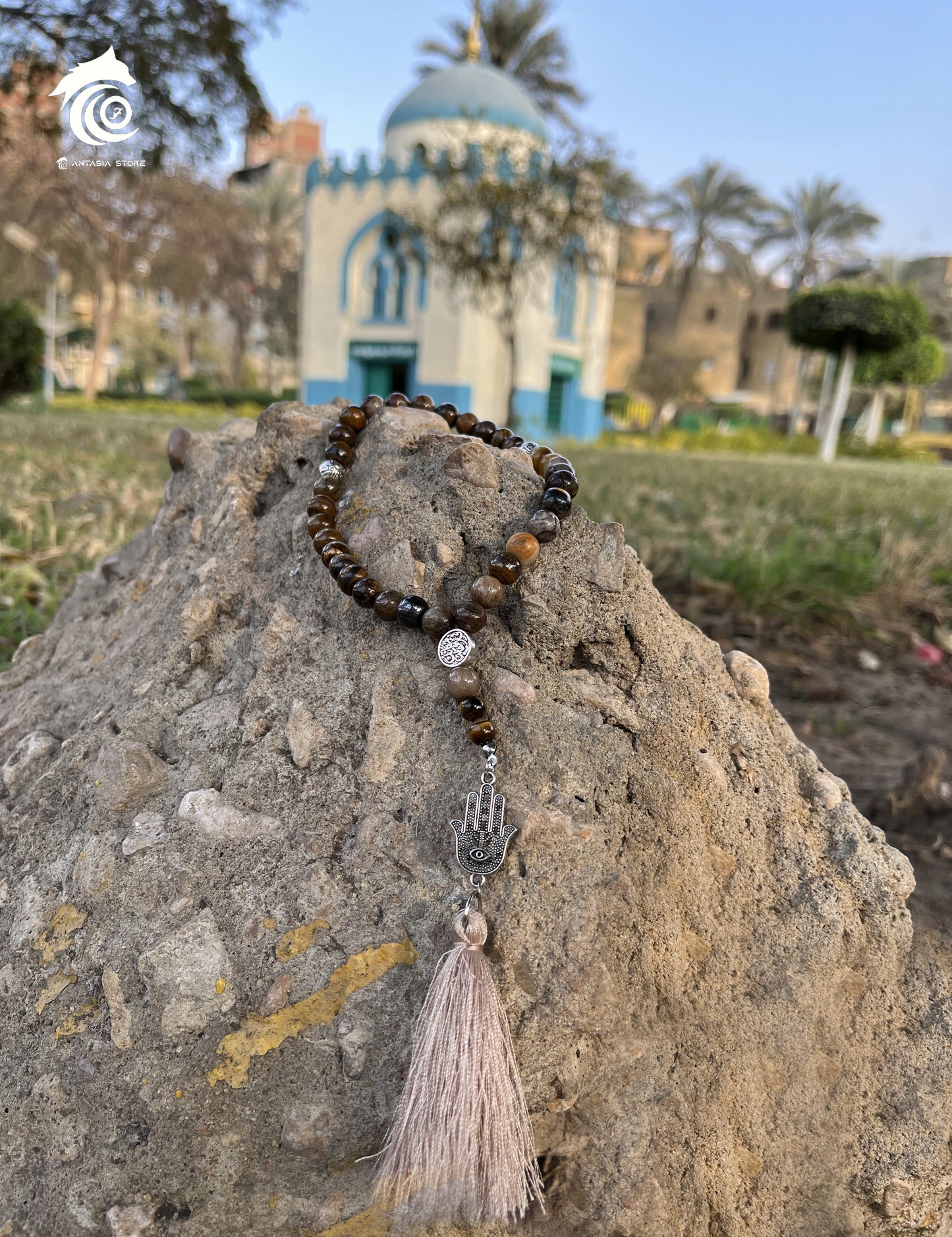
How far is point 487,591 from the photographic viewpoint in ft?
4.17

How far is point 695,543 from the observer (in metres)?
3.82

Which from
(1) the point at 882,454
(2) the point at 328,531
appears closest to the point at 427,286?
(1) the point at 882,454

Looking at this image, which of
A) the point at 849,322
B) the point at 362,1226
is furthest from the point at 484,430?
→ the point at 849,322

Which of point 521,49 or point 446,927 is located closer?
point 446,927

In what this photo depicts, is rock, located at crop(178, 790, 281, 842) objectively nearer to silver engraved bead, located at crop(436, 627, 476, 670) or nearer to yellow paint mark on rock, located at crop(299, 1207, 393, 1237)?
A: silver engraved bead, located at crop(436, 627, 476, 670)

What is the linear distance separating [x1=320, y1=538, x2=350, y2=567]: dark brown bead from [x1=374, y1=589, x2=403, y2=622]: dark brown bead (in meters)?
0.12

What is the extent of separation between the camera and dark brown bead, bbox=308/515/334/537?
142cm

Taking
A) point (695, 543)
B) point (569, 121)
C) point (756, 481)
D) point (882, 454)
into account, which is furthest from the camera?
point (569, 121)

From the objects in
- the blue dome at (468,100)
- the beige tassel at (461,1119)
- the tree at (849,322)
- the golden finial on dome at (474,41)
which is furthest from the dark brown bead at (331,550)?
the golden finial on dome at (474,41)

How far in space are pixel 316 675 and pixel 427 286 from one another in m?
19.1

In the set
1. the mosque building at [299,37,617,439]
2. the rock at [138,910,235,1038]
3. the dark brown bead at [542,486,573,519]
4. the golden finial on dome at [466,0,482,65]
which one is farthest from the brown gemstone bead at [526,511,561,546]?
the golden finial on dome at [466,0,482,65]

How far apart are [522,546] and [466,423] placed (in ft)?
2.00

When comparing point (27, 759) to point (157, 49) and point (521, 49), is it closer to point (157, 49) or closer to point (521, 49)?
point (157, 49)

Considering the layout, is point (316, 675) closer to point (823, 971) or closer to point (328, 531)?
point (328, 531)
